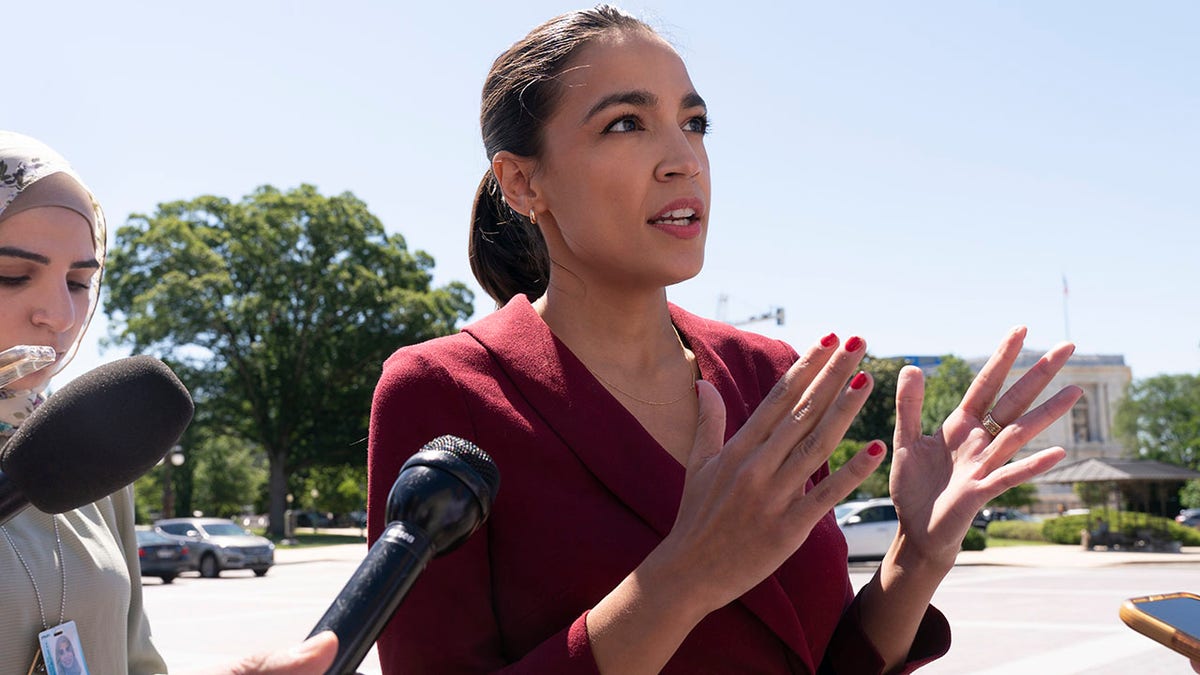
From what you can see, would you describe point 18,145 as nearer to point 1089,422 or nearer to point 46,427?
point 46,427

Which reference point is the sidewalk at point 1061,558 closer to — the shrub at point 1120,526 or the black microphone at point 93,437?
the shrub at point 1120,526

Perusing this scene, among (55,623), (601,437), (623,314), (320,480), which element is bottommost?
(320,480)

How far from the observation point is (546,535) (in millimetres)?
1717

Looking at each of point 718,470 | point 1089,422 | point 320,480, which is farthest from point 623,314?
point 1089,422

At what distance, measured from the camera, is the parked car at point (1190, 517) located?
2174 inches

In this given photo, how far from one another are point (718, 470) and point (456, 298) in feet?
130

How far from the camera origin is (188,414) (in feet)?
3.50

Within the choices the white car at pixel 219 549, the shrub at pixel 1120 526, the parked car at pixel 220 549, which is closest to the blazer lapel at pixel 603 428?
the white car at pixel 219 549

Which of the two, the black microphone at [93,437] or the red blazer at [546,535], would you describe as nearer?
the black microphone at [93,437]

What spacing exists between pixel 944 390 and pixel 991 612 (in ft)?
152

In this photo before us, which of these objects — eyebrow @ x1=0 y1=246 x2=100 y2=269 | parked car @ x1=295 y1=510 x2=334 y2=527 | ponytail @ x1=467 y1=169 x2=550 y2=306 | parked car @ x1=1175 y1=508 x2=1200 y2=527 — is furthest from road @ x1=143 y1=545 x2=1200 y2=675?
parked car @ x1=295 y1=510 x2=334 y2=527

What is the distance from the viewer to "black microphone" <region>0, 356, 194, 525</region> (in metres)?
0.89

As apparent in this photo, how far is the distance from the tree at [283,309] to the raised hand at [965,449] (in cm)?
3639

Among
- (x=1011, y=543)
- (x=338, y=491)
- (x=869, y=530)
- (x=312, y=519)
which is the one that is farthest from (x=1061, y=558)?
(x=312, y=519)
